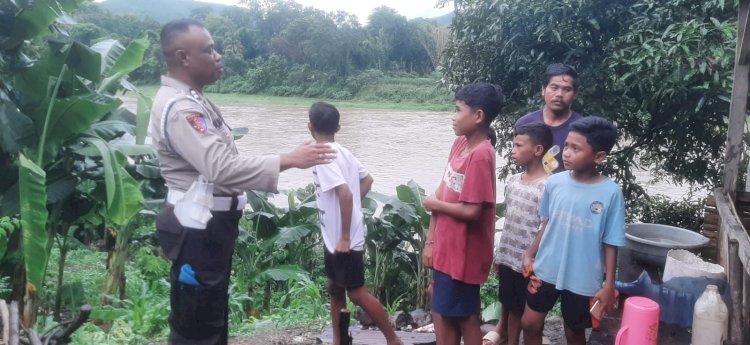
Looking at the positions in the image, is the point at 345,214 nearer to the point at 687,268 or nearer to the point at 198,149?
the point at 198,149

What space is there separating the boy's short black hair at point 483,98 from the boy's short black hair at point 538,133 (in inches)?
12.8

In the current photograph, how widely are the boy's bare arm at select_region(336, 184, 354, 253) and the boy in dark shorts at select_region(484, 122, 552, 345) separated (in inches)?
30.9

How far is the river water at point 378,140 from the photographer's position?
1223 centimetres

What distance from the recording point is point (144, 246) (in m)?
6.54

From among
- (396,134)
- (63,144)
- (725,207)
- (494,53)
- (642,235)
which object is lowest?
(396,134)

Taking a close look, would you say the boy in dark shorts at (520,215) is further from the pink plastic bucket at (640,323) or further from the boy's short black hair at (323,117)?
the boy's short black hair at (323,117)

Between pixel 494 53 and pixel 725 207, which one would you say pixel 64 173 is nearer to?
pixel 494 53

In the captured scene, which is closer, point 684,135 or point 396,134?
point 684,135

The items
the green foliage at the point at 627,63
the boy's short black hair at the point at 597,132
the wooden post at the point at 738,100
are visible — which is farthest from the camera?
the green foliage at the point at 627,63

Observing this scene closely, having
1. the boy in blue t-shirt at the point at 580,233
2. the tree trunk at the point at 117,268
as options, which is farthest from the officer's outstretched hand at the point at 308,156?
the tree trunk at the point at 117,268

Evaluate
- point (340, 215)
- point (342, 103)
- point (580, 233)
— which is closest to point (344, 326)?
point (340, 215)

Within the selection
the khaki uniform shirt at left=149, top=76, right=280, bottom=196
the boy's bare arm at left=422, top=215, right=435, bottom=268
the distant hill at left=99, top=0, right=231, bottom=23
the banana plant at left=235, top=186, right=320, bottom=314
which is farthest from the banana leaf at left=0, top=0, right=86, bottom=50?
the distant hill at left=99, top=0, right=231, bottom=23

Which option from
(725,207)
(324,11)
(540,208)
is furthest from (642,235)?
(324,11)

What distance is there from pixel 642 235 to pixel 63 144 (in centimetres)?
423
